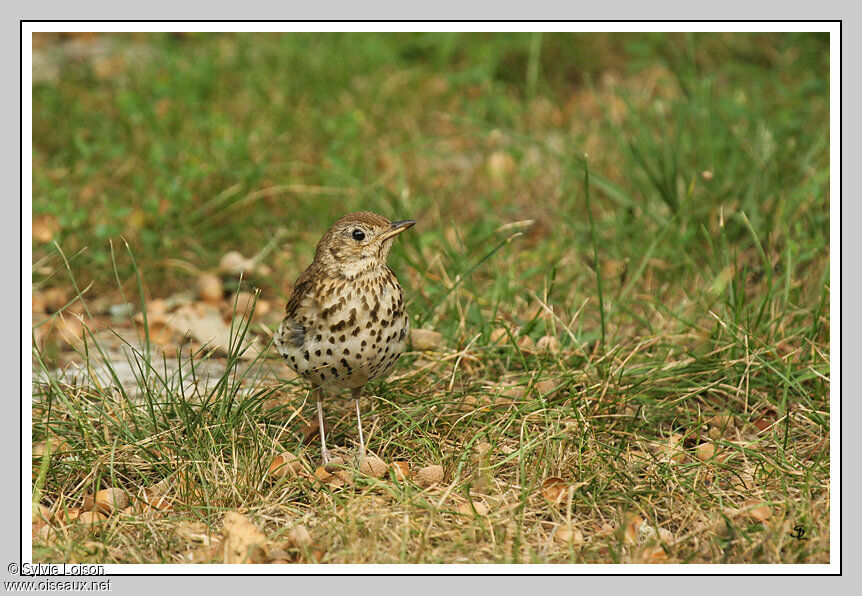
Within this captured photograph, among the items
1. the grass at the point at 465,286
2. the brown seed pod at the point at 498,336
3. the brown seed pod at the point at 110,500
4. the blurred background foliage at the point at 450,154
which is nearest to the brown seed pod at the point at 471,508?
the grass at the point at 465,286

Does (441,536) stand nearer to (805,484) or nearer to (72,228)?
(805,484)

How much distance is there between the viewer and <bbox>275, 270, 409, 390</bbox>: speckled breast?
4.51 m

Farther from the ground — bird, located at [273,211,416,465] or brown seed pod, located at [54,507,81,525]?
bird, located at [273,211,416,465]

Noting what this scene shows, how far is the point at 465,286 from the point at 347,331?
146cm

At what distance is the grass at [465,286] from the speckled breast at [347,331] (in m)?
0.23

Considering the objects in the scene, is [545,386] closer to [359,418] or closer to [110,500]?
[359,418]

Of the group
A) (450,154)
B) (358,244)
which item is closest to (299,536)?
(358,244)

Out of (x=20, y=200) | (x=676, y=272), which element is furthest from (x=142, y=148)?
(x=676, y=272)

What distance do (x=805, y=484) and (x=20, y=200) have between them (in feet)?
11.8

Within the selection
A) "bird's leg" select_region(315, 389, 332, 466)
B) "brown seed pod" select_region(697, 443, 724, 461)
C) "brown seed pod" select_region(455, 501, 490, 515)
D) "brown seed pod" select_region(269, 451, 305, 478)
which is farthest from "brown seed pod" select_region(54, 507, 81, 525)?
"brown seed pod" select_region(697, 443, 724, 461)

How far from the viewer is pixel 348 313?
4.51 meters

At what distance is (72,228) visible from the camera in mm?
6461

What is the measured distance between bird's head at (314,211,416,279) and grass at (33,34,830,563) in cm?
56

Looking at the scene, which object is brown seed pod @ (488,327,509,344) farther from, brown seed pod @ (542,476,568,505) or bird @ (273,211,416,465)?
brown seed pod @ (542,476,568,505)
